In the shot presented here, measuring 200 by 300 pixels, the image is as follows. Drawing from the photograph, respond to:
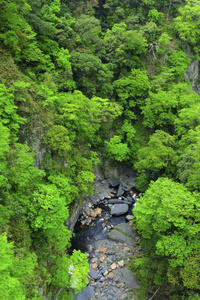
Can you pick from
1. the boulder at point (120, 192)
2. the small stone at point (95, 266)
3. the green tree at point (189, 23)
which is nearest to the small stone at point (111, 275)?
the small stone at point (95, 266)

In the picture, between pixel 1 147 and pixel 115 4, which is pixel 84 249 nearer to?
pixel 1 147

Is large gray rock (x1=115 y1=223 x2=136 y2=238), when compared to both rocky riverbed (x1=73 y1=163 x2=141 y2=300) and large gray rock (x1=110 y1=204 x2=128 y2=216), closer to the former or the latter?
rocky riverbed (x1=73 y1=163 x2=141 y2=300)

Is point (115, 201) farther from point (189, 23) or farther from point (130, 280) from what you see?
point (189, 23)

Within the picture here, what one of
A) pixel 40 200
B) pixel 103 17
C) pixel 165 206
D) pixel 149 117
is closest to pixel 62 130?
pixel 40 200

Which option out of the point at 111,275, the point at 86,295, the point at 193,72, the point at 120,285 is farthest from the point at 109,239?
the point at 193,72

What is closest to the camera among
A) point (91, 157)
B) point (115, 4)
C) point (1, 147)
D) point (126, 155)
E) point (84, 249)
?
point (1, 147)

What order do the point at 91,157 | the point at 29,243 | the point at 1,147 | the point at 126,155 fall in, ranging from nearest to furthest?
1. the point at 1,147
2. the point at 29,243
3. the point at 91,157
4. the point at 126,155

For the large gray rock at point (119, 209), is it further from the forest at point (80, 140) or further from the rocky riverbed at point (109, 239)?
the forest at point (80, 140)
